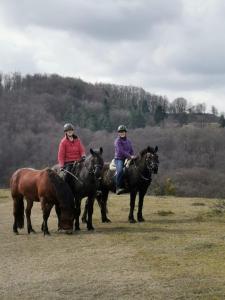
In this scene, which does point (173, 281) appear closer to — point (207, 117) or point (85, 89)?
point (207, 117)

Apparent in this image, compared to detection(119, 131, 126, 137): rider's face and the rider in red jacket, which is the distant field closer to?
the rider in red jacket

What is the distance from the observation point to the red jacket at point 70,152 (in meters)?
13.6

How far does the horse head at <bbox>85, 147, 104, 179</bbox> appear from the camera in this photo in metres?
12.8

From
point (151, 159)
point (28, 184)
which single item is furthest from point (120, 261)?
point (151, 159)

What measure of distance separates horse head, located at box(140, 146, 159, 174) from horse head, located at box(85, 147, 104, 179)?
5.79 ft

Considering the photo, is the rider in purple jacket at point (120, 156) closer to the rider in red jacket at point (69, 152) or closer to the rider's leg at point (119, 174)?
the rider's leg at point (119, 174)

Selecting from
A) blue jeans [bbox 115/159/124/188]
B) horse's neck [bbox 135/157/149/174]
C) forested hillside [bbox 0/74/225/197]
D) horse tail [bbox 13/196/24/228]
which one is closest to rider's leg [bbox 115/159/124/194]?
blue jeans [bbox 115/159/124/188]

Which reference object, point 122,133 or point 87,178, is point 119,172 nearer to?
point 122,133

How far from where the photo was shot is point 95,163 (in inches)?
Result: 509

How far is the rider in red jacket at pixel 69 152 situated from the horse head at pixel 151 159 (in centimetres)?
184

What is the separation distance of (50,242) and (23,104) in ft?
484

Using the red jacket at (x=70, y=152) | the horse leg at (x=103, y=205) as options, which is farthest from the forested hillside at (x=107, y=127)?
the red jacket at (x=70, y=152)

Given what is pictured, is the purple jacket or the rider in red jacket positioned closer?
the rider in red jacket

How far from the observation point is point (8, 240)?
1262 cm
